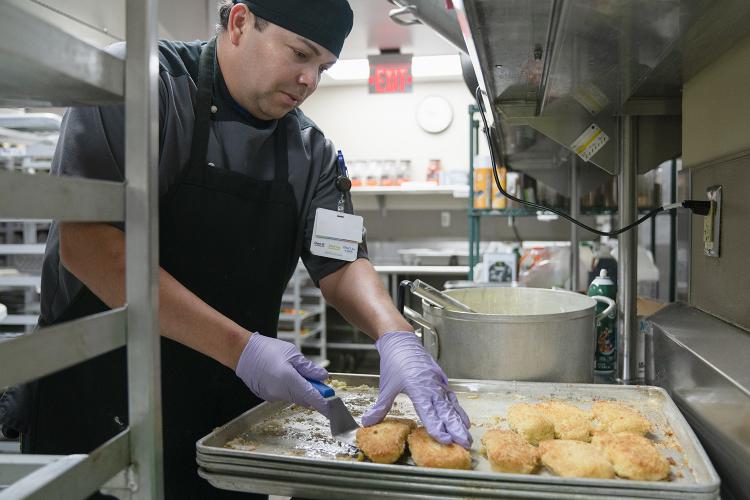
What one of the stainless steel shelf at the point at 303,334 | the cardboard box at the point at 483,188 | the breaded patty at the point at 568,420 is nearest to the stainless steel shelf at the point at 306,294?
the stainless steel shelf at the point at 303,334

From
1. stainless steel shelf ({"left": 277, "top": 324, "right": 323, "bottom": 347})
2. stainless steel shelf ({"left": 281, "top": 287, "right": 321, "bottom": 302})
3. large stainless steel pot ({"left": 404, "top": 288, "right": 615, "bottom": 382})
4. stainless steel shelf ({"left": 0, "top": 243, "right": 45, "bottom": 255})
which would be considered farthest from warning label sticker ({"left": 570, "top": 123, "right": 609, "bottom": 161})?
stainless steel shelf ({"left": 281, "top": 287, "right": 321, "bottom": 302})

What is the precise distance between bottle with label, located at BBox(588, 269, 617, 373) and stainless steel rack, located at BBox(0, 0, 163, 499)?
4.43ft

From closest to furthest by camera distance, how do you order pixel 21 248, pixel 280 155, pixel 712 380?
1. pixel 712 380
2. pixel 280 155
3. pixel 21 248

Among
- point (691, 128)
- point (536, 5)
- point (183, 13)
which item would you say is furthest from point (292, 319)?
point (536, 5)

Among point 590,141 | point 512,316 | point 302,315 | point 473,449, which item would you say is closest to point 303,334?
point 302,315

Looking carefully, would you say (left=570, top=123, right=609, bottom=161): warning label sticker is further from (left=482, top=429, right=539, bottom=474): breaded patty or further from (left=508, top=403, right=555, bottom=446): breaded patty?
(left=482, top=429, right=539, bottom=474): breaded patty

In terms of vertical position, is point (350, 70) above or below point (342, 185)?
above

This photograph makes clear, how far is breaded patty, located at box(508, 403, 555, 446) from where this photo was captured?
104cm

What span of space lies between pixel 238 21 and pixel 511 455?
1124mm

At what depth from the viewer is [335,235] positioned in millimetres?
1554

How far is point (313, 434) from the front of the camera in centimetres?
109

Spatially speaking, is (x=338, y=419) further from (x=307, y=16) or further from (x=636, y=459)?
(x=307, y=16)

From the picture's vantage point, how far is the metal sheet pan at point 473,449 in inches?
29.7

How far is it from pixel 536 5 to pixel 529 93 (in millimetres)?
686
